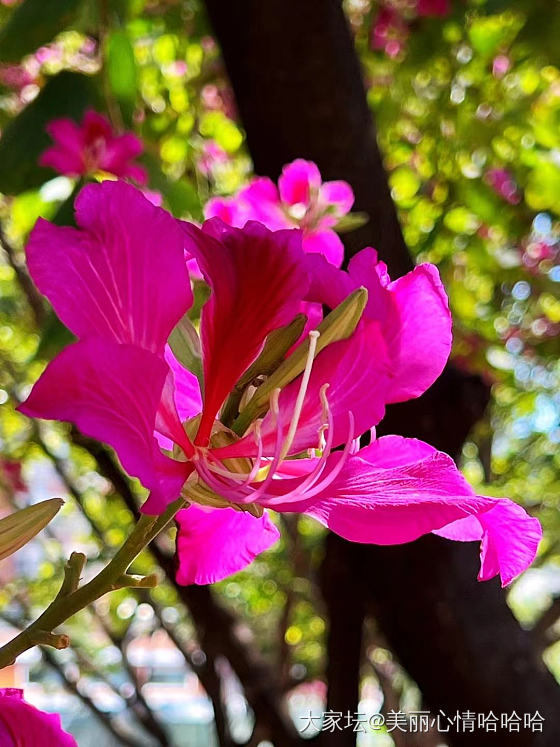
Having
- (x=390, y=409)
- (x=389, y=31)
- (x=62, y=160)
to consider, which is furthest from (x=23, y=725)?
(x=389, y=31)

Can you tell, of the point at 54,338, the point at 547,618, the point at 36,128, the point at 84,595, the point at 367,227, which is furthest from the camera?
the point at 547,618

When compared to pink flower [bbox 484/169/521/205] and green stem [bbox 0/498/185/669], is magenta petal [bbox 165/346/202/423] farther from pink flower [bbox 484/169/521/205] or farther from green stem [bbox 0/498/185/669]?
pink flower [bbox 484/169/521/205]

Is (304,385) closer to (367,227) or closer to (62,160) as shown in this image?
(62,160)

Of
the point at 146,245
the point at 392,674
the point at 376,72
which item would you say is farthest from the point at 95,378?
the point at 392,674

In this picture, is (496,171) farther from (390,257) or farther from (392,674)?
(392,674)

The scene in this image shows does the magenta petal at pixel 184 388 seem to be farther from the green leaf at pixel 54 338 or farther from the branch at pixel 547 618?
the branch at pixel 547 618

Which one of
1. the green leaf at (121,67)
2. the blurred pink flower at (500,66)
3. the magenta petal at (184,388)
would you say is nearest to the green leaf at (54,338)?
the green leaf at (121,67)
